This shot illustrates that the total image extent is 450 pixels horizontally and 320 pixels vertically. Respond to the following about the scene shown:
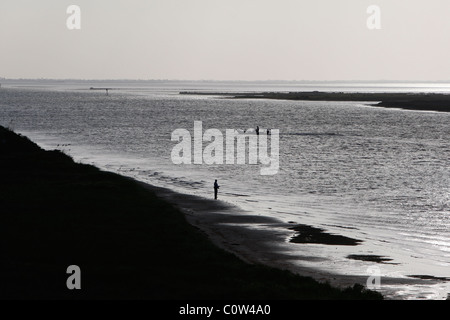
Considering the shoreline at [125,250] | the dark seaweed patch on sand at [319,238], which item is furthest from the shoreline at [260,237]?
the shoreline at [125,250]

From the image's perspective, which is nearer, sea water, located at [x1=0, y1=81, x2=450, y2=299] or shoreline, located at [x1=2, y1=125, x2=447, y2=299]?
shoreline, located at [x1=2, y1=125, x2=447, y2=299]

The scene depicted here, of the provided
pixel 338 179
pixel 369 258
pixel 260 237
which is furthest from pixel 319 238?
pixel 338 179

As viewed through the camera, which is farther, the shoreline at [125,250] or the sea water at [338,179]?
the sea water at [338,179]

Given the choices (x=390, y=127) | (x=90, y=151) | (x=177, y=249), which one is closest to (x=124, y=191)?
(x=177, y=249)

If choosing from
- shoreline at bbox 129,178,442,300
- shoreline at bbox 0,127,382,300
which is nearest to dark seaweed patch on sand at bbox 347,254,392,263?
shoreline at bbox 129,178,442,300

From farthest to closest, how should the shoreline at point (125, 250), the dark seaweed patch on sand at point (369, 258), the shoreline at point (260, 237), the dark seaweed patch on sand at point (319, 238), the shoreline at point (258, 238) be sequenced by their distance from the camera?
the dark seaweed patch on sand at point (319, 238) < the dark seaweed patch on sand at point (369, 258) < the shoreline at point (260, 237) < the shoreline at point (258, 238) < the shoreline at point (125, 250)

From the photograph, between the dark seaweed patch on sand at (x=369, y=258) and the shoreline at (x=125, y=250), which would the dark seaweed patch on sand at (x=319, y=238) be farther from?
the shoreline at (x=125, y=250)

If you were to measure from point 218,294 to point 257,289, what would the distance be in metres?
1.46

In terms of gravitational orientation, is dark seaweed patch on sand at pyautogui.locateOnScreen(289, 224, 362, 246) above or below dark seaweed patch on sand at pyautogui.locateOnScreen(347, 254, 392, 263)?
above

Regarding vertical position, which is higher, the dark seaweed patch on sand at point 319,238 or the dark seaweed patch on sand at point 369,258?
the dark seaweed patch on sand at point 319,238

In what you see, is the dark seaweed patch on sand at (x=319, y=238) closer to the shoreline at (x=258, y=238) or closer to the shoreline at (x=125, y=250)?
the shoreline at (x=258, y=238)

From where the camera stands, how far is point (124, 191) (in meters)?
47.2

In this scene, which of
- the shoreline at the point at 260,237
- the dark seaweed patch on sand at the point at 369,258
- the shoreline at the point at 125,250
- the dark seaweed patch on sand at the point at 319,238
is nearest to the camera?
the shoreline at the point at 125,250

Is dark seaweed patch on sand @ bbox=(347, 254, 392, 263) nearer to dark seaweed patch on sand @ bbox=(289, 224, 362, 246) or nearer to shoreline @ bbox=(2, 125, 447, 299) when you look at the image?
shoreline @ bbox=(2, 125, 447, 299)
